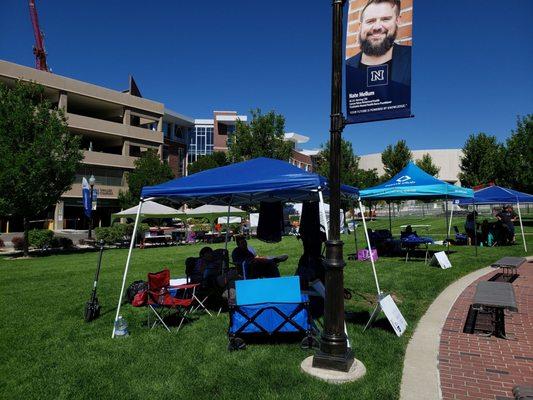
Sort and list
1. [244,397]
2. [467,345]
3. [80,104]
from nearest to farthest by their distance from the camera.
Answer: [244,397]
[467,345]
[80,104]

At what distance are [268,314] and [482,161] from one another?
1897 inches

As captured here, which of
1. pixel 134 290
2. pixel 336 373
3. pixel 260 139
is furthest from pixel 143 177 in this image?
pixel 336 373

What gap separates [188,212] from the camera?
24141 mm

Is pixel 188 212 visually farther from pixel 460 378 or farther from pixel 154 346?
pixel 460 378

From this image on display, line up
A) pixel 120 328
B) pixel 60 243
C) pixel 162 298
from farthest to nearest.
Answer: pixel 60 243
pixel 162 298
pixel 120 328

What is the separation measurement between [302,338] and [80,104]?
47064 mm

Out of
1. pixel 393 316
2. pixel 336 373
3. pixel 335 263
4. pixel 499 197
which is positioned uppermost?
pixel 499 197

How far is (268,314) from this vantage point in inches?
223

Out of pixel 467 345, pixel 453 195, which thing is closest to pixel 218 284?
pixel 467 345

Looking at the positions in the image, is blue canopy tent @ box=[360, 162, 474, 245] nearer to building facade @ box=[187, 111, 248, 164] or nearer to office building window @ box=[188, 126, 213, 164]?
building facade @ box=[187, 111, 248, 164]

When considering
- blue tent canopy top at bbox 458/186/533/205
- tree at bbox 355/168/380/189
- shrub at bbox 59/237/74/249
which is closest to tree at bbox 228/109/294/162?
tree at bbox 355/168/380/189

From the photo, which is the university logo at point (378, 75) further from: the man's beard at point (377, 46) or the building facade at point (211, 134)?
the building facade at point (211, 134)

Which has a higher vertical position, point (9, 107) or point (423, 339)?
point (9, 107)

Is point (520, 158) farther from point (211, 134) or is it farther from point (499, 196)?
point (211, 134)
